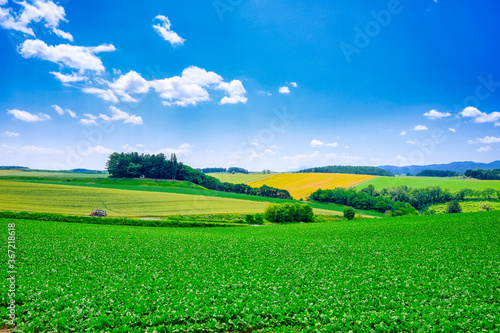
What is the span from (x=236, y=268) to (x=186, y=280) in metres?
3.99

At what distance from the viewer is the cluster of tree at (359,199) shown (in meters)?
80.5

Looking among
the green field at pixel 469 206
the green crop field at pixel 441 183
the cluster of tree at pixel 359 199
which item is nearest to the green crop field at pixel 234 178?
the cluster of tree at pixel 359 199

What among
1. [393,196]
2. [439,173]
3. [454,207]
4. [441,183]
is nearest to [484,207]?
[454,207]

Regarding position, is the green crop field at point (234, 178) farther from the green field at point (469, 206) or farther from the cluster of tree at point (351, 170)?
the green field at point (469, 206)

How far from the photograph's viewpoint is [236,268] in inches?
690

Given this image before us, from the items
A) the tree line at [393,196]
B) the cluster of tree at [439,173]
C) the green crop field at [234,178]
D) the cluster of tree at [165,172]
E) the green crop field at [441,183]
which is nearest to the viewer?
the cluster of tree at [165,172]

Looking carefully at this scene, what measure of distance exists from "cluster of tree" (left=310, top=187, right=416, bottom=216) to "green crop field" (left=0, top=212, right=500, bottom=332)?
5817 centimetres

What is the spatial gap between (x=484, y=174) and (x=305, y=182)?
216ft

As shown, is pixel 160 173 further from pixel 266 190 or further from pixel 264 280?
pixel 264 280

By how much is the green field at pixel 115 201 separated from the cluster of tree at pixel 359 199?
35.4ft

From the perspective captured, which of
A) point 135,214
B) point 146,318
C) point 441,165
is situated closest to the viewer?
point 146,318

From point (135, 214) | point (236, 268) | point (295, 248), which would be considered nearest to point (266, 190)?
point (135, 214)

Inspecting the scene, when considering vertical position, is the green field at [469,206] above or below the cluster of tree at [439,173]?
below

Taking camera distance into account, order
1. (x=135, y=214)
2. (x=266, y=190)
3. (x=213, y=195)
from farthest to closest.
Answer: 1. (x=266, y=190)
2. (x=213, y=195)
3. (x=135, y=214)
